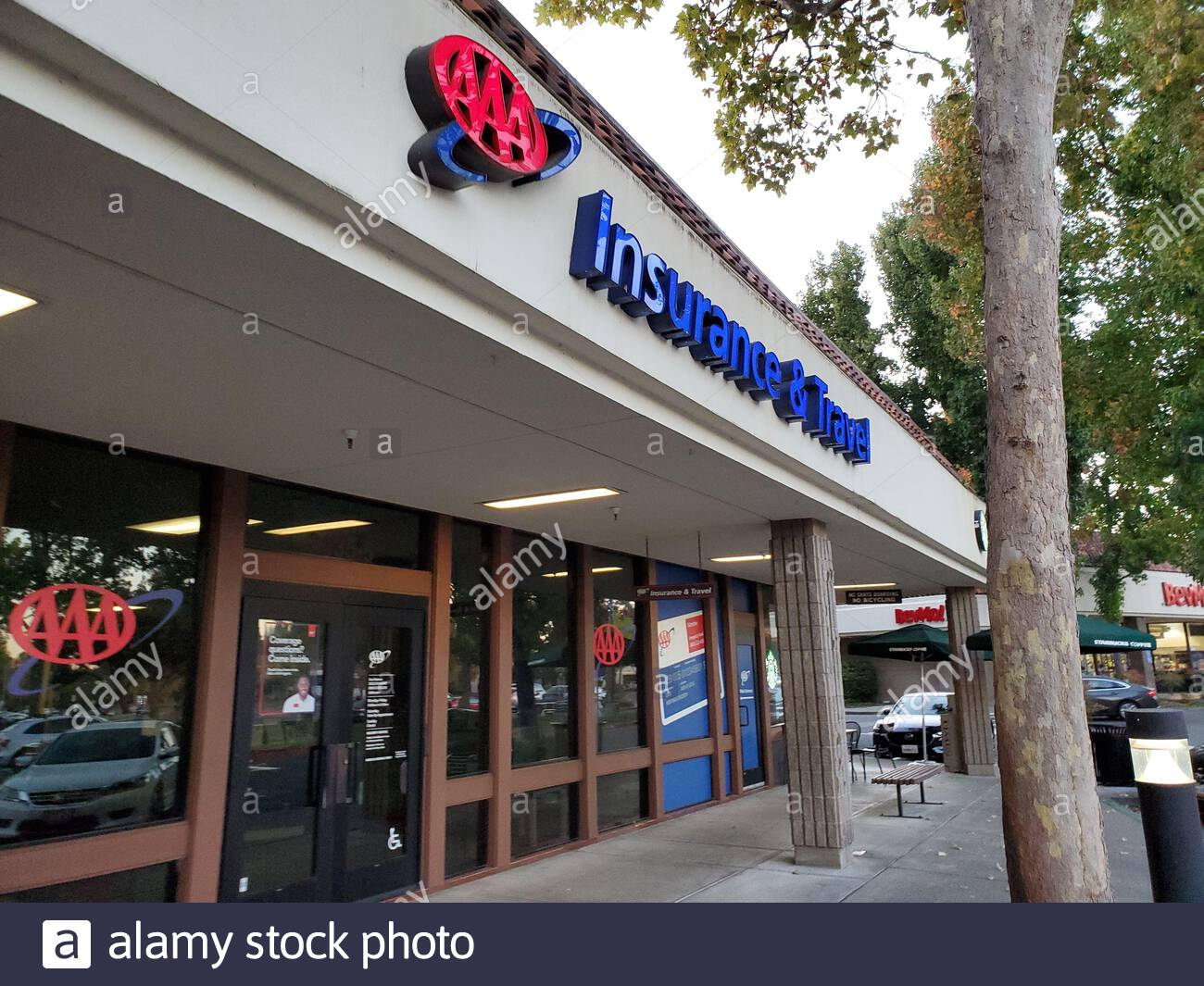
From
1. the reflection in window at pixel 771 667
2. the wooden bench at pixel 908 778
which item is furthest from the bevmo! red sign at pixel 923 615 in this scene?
the wooden bench at pixel 908 778

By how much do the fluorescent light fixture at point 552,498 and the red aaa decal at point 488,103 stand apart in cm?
334

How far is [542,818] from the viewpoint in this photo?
354 inches

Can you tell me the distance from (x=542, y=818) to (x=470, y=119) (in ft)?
23.8

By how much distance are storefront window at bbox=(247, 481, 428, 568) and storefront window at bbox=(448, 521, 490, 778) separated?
57 cm

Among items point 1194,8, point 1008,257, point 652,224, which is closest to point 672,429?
point 652,224

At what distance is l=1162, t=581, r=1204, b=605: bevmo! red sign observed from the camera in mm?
33375

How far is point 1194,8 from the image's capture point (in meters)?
10.8

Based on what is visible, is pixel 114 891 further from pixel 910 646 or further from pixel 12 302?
pixel 910 646

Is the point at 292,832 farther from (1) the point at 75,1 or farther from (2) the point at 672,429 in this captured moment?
(1) the point at 75,1

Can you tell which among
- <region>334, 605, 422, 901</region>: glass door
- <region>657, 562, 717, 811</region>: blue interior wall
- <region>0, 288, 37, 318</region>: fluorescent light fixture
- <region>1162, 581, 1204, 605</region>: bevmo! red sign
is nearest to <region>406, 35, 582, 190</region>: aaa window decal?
<region>0, 288, 37, 318</region>: fluorescent light fixture

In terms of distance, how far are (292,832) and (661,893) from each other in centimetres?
303

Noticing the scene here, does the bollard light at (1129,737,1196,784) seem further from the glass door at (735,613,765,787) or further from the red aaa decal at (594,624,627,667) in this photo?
the glass door at (735,613,765,787)

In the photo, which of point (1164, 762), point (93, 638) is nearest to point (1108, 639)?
point (1164, 762)

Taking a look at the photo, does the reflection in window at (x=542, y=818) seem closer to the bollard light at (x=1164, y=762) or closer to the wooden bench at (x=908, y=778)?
the wooden bench at (x=908, y=778)
